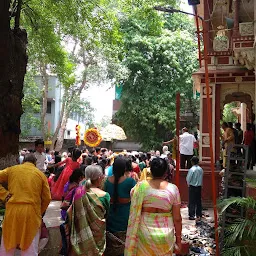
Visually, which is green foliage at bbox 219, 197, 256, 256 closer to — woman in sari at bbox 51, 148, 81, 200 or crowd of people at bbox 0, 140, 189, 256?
crowd of people at bbox 0, 140, 189, 256

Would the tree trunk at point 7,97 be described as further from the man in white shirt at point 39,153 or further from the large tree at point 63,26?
the large tree at point 63,26

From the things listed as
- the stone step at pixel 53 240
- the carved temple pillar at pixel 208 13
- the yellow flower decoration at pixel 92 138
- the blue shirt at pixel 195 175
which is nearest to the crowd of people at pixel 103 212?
the stone step at pixel 53 240

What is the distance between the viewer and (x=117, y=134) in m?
22.7

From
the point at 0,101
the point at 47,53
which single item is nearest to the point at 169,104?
the point at 47,53

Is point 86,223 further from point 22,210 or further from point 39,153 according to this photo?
point 39,153

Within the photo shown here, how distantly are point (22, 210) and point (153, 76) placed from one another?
21.1m

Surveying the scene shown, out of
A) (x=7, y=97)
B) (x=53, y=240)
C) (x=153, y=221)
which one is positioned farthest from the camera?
(x=7, y=97)

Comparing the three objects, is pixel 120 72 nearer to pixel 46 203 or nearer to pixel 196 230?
pixel 196 230

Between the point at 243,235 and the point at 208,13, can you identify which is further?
the point at 208,13

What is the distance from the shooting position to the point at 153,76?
2491 centimetres

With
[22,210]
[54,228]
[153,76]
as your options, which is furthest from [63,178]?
[153,76]

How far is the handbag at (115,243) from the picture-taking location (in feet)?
15.9

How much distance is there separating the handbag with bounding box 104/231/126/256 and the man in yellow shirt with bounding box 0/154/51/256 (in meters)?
0.88

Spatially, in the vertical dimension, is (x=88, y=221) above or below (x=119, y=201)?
below
